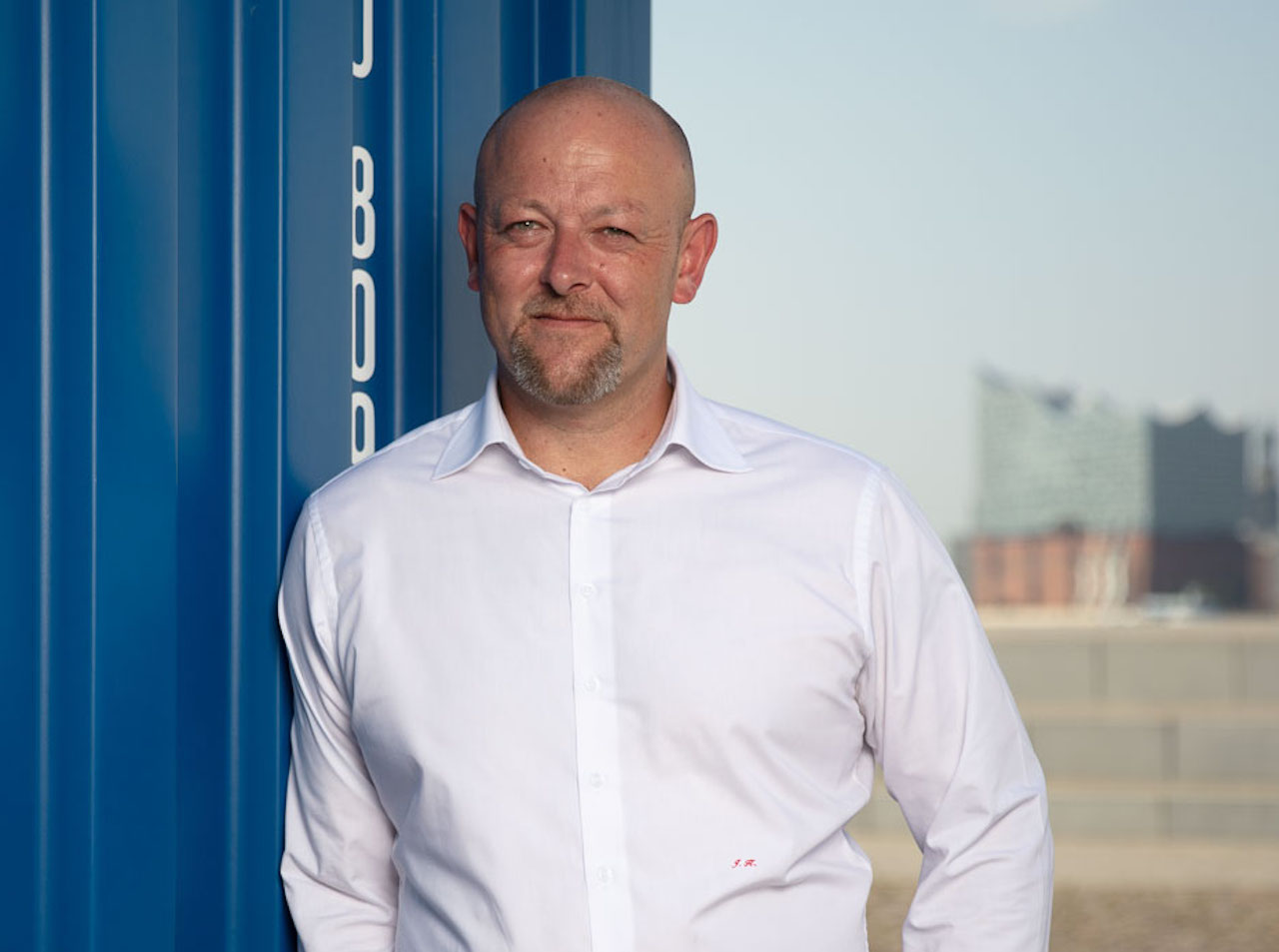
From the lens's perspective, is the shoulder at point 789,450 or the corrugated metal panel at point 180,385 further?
the shoulder at point 789,450

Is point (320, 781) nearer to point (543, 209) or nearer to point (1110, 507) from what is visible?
point (543, 209)

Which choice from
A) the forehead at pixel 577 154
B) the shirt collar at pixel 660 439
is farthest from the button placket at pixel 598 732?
the forehead at pixel 577 154

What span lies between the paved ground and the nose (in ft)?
16.7

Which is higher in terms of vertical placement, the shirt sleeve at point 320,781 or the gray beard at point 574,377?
the gray beard at point 574,377

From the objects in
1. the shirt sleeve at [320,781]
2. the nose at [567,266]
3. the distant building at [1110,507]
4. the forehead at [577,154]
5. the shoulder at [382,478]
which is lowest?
the distant building at [1110,507]

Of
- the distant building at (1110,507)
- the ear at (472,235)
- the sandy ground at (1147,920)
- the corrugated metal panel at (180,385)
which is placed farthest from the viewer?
the distant building at (1110,507)

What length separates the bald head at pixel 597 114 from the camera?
168 cm

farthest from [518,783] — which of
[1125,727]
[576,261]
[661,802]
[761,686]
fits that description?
[1125,727]

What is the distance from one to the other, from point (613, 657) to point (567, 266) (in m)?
0.41

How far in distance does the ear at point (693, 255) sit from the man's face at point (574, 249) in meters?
0.09

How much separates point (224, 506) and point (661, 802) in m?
0.54

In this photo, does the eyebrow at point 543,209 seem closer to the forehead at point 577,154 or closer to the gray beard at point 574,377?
the forehead at point 577,154

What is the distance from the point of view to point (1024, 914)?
5.55 feet

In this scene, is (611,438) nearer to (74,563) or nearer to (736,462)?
(736,462)
